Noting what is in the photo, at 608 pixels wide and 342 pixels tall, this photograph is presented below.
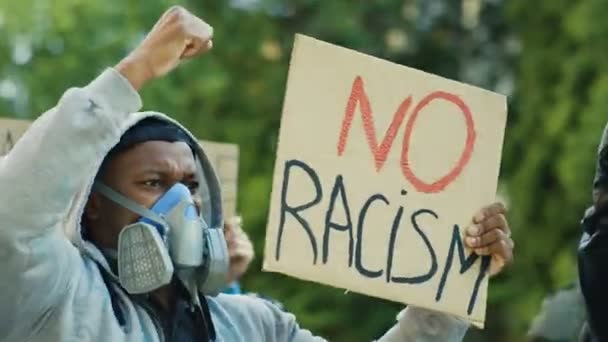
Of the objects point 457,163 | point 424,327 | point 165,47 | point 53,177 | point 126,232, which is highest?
point 165,47

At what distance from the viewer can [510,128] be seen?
14164 millimetres

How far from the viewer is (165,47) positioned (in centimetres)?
379

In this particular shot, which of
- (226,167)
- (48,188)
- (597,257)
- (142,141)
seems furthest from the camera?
(226,167)

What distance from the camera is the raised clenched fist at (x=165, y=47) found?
377cm

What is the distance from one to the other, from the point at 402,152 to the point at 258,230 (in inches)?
357

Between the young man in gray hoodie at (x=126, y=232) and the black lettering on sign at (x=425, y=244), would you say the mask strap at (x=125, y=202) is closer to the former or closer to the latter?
the young man in gray hoodie at (x=126, y=232)

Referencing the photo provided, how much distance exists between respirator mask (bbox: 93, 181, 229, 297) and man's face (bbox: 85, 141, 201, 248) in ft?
0.06

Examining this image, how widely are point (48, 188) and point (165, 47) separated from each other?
0.40 metres

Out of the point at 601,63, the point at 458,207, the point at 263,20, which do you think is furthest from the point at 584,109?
the point at 458,207

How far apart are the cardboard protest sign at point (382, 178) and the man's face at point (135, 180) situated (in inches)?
9.0

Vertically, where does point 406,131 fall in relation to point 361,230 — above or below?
above

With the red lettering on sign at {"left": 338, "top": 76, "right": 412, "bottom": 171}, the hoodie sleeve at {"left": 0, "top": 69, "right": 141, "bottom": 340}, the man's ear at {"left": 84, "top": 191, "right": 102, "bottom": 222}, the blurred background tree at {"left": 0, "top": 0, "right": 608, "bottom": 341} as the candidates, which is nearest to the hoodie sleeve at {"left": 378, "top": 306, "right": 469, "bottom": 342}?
the red lettering on sign at {"left": 338, "top": 76, "right": 412, "bottom": 171}

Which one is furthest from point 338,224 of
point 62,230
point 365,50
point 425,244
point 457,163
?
point 365,50

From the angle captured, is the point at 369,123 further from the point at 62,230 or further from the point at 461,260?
the point at 62,230
